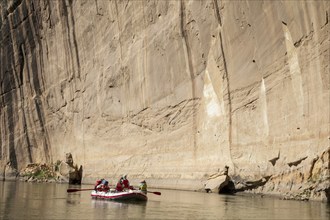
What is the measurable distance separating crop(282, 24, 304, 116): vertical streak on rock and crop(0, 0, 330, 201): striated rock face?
0.19ft

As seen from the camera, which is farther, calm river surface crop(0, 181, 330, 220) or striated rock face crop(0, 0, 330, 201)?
striated rock face crop(0, 0, 330, 201)

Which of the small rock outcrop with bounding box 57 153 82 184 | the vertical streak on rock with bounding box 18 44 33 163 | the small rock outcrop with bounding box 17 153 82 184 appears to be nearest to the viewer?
the small rock outcrop with bounding box 57 153 82 184

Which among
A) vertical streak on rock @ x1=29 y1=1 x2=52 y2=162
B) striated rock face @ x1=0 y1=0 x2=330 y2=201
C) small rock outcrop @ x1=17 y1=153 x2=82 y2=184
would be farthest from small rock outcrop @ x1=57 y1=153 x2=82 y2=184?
vertical streak on rock @ x1=29 y1=1 x2=52 y2=162

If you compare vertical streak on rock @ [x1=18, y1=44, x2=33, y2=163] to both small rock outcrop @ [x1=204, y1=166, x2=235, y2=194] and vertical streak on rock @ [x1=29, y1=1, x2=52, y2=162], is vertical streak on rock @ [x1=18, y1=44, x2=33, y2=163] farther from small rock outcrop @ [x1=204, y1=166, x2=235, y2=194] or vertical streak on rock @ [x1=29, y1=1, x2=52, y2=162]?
small rock outcrop @ [x1=204, y1=166, x2=235, y2=194]

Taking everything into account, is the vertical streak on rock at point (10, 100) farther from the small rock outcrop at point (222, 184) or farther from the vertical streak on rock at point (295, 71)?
the vertical streak on rock at point (295, 71)

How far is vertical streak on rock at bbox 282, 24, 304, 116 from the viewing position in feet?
75.3

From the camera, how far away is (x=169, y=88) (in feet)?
105

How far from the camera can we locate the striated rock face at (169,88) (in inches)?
909

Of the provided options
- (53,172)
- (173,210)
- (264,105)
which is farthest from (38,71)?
(173,210)

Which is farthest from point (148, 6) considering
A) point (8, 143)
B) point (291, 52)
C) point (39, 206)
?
point (8, 143)

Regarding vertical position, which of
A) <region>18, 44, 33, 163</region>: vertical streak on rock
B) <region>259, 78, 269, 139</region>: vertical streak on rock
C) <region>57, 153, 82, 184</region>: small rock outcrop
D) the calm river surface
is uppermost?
<region>18, 44, 33, 163</region>: vertical streak on rock

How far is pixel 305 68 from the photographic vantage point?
2273 cm

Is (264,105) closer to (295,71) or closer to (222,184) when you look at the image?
(295,71)

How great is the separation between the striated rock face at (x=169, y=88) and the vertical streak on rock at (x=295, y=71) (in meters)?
0.06
